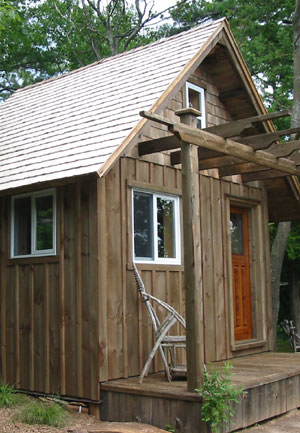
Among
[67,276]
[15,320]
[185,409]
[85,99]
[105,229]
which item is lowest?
[185,409]

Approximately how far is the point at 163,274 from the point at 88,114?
2.33m

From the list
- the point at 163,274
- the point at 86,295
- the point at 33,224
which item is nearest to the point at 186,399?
the point at 86,295

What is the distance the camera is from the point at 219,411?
549 centimetres

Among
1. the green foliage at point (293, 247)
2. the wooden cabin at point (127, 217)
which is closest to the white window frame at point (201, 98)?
the wooden cabin at point (127, 217)

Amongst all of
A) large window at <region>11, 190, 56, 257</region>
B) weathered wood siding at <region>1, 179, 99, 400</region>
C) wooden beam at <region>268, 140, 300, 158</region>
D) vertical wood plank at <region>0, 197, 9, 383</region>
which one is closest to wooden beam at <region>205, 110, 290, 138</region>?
wooden beam at <region>268, 140, 300, 158</region>

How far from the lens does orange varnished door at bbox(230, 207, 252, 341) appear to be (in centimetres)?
957

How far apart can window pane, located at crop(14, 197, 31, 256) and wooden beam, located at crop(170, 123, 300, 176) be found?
2.55 meters

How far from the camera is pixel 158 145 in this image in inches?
289

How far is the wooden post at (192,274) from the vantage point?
5680mm

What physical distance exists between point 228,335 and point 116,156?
378 cm

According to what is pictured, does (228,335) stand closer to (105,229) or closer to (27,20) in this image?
(105,229)

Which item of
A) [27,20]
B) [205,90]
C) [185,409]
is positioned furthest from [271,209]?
[27,20]

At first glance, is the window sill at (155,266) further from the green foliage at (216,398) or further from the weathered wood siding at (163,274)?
the green foliage at (216,398)

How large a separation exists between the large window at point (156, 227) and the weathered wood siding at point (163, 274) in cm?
13
